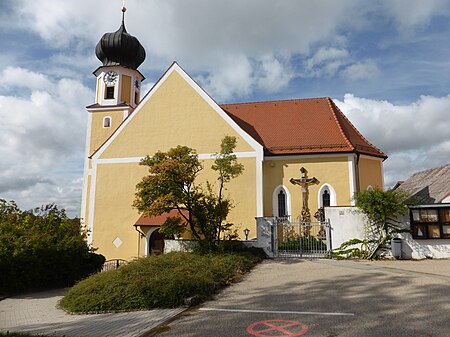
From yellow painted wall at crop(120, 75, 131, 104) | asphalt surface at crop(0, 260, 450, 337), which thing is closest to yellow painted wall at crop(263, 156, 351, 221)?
asphalt surface at crop(0, 260, 450, 337)

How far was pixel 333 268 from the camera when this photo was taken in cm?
1242

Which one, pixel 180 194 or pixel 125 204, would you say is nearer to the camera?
pixel 180 194

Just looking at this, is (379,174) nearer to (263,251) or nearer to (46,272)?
(263,251)

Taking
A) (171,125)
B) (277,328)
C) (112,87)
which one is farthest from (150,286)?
(112,87)

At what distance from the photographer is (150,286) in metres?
8.91

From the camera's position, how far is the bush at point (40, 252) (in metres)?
12.5

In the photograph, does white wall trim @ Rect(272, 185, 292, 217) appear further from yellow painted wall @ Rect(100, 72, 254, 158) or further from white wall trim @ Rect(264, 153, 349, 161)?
yellow painted wall @ Rect(100, 72, 254, 158)

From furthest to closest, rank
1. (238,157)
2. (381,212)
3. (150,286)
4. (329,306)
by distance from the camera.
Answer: (238,157)
(381,212)
(150,286)
(329,306)

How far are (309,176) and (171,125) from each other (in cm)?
873

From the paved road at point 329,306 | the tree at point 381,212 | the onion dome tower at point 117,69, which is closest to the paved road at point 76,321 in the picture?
the paved road at point 329,306

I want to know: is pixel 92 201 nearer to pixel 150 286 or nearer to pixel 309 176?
pixel 309 176

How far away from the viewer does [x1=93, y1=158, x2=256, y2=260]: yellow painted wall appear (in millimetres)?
20078

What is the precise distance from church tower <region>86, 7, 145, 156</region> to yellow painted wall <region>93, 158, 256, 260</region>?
4809 millimetres

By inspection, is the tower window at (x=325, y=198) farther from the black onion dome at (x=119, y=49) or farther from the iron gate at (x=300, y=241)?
the black onion dome at (x=119, y=49)
